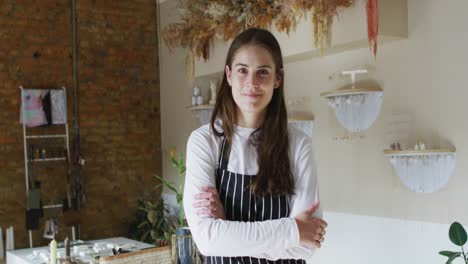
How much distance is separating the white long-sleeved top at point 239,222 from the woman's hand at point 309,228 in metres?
0.02

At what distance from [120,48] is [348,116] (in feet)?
11.6

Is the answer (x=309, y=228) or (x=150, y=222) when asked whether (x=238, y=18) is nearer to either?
(x=150, y=222)

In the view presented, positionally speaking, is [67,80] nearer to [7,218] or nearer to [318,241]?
[7,218]

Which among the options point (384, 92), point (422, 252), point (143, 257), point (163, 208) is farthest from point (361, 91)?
point (163, 208)

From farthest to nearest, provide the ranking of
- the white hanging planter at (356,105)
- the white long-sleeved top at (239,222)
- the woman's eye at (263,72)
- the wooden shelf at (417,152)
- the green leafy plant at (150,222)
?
the green leafy plant at (150,222), the white hanging planter at (356,105), the wooden shelf at (417,152), the woman's eye at (263,72), the white long-sleeved top at (239,222)

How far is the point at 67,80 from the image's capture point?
617 centimetres

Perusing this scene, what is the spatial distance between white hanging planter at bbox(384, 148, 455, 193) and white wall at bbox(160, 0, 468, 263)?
5 centimetres

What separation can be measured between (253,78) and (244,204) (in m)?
0.41

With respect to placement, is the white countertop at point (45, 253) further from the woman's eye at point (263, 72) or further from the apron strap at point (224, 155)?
the woman's eye at point (263, 72)

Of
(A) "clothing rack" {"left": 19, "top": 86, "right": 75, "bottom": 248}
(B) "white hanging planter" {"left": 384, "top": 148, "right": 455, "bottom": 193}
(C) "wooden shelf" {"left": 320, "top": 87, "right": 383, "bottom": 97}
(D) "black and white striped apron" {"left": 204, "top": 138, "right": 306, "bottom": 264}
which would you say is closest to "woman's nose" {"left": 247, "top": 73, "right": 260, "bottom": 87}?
(D) "black and white striped apron" {"left": 204, "top": 138, "right": 306, "bottom": 264}

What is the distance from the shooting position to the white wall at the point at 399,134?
338 cm

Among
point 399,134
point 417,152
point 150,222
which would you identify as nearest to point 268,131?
point 417,152

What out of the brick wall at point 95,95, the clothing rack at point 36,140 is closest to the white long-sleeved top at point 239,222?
the clothing rack at point 36,140

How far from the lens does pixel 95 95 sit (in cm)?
637
